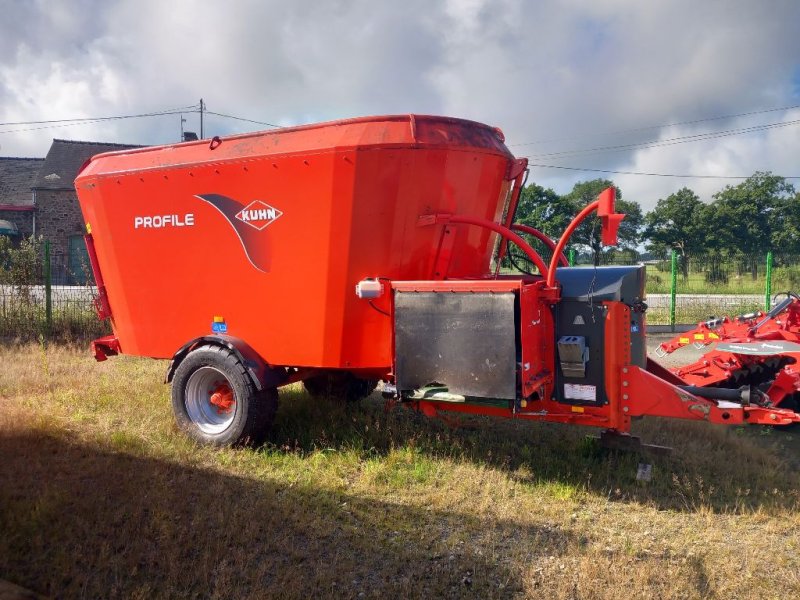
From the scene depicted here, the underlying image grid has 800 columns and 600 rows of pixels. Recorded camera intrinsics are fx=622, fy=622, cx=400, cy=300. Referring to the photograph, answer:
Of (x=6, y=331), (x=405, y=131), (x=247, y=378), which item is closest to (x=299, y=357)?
(x=247, y=378)

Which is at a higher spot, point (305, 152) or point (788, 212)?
point (788, 212)

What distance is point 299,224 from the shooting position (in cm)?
485

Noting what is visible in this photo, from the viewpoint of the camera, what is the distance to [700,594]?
10.2 ft

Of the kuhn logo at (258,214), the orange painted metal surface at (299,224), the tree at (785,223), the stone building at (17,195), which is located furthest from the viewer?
the tree at (785,223)

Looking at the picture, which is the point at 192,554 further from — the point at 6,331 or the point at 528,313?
the point at 6,331

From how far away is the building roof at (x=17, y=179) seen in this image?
3078cm

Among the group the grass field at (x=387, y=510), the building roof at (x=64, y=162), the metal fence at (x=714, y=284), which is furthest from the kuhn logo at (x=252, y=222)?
the building roof at (x=64, y=162)

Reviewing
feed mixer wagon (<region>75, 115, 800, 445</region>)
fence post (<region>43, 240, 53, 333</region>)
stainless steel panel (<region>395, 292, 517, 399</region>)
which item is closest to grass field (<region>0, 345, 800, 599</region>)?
feed mixer wagon (<region>75, 115, 800, 445</region>)

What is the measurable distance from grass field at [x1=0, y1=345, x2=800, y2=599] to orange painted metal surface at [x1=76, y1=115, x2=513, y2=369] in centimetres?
93

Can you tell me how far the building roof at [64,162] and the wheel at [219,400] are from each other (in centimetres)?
2659

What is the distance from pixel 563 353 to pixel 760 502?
1.67m

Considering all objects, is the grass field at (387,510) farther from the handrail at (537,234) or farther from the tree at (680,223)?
the tree at (680,223)

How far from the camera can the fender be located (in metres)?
5.04

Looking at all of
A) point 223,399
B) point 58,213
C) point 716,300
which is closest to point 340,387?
point 223,399
